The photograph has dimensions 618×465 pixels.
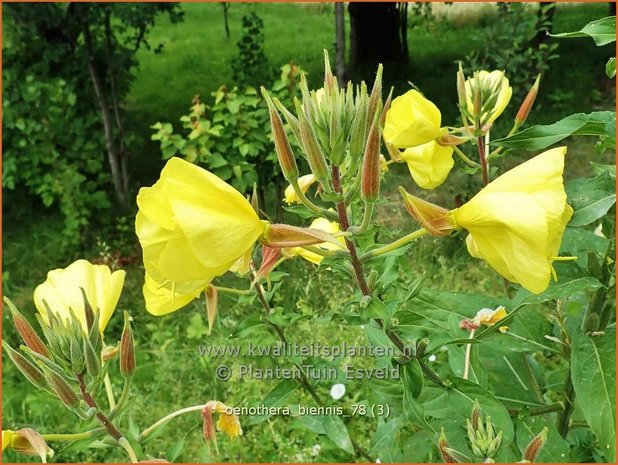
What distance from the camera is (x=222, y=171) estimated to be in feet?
12.5

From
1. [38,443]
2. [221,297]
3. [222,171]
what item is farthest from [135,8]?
[38,443]

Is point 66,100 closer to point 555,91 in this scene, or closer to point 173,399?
point 173,399

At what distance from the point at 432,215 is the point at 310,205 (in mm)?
171

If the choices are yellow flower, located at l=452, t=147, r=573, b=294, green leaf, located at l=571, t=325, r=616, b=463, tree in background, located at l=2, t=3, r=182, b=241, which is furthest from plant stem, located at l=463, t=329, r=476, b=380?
tree in background, located at l=2, t=3, r=182, b=241

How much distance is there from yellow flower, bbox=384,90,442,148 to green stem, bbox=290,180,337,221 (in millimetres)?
384

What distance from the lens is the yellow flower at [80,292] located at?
113 cm

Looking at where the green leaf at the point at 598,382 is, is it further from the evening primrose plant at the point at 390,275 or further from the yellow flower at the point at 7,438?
the yellow flower at the point at 7,438

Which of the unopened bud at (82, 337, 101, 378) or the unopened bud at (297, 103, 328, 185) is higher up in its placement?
the unopened bud at (297, 103, 328, 185)

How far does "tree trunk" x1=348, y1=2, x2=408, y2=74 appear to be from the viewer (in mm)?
6488

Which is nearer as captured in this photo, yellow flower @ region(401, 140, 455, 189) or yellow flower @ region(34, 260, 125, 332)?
yellow flower @ region(34, 260, 125, 332)

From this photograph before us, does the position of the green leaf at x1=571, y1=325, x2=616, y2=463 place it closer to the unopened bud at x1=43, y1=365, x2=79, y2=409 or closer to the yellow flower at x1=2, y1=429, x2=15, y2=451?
the unopened bud at x1=43, y1=365, x2=79, y2=409

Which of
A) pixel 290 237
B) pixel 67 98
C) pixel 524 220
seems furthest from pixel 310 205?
pixel 67 98

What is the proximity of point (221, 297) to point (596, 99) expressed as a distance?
445 cm

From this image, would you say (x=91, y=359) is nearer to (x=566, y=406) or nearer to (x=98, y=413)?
(x=98, y=413)
